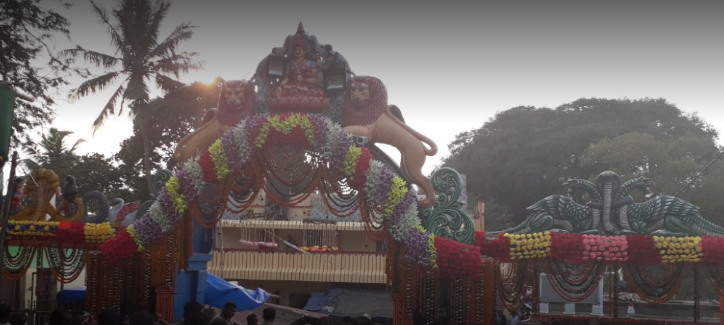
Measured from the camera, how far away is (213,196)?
1134 cm

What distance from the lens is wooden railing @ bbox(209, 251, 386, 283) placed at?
76.0ft

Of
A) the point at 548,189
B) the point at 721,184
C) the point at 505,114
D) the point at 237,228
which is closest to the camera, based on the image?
the point at 721,184

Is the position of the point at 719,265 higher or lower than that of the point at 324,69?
lower

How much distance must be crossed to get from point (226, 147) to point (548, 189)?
26.2 meters

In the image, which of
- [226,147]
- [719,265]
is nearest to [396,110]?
[226,147]

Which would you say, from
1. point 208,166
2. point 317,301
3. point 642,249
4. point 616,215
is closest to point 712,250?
point 642,249

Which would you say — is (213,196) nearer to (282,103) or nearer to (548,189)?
(282,103)

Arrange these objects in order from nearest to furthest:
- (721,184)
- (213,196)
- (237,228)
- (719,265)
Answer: (719,265) < (213,196) < (721,184) < (237,228)

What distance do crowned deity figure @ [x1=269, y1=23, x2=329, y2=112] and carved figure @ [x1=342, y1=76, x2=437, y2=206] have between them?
0.47m

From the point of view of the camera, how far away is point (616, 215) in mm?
10578

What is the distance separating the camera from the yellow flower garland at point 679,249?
10094 millimetres

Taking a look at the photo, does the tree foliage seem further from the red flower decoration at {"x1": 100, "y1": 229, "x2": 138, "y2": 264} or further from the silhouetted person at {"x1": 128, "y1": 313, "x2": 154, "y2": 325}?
the silhouetted person at {"x1": 128, "y1": 313, "x2": 154, "y2": 325}

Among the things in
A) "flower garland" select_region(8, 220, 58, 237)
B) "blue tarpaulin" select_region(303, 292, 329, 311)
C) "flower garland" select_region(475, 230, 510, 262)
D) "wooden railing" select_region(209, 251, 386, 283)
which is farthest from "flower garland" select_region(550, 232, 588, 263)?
"wooden railing" select_region(209, 251, 386, 283)

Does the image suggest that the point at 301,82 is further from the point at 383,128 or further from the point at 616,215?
the point at 616,215
